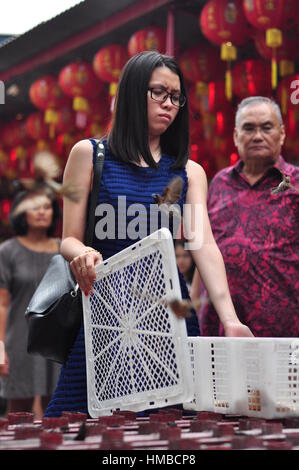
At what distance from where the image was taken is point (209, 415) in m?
1.74

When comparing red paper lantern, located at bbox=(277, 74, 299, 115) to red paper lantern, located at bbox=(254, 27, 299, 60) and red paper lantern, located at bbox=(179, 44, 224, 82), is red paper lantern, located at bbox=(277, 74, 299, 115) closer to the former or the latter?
red paper lantern, located at bbox=(254, 27, 299, 60)

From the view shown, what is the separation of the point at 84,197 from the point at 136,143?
0.63 feet

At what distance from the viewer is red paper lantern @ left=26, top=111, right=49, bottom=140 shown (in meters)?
8.23

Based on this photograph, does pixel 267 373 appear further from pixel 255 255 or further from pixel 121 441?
pixel 255 255

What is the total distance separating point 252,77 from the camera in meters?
6.41

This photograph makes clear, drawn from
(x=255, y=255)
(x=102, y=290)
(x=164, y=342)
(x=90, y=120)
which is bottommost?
(x=164, y=342)

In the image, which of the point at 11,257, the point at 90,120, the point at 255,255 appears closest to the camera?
the point at 255,255

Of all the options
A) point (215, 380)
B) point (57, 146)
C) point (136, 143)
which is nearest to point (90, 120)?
point (57, 146)

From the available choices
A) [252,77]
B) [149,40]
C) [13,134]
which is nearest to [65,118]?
[13,134]

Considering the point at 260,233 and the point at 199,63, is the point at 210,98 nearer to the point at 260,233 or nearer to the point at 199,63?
the point at 199,63

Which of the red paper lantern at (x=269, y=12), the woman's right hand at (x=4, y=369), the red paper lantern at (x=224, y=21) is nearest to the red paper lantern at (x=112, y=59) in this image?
the red paper lantern at (x=224, y=21)

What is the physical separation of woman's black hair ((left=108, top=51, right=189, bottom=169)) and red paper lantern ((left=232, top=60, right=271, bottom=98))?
4215mm
